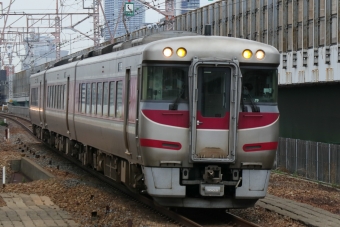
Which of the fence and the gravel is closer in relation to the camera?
the gravel

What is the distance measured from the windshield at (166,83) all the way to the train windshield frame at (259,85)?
0.91m

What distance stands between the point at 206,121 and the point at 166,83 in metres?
0.84

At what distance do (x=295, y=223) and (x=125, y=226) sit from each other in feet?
8.37

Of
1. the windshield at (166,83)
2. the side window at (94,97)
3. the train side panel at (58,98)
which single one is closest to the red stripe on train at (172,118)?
the windshield at (166,83)

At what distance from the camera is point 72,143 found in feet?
69.8

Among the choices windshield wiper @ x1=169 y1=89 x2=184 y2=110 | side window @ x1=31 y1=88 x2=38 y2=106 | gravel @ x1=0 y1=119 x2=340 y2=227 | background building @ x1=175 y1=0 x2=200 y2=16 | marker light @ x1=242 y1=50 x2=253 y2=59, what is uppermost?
background building @ x1=175 y1=0 x2=200 y2=16

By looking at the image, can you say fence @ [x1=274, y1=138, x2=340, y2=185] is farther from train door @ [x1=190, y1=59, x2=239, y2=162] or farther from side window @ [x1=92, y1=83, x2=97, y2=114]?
train door @ [x1=190, y1=59, x2=239, y2=162]

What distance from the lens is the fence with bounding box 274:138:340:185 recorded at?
59.5ft

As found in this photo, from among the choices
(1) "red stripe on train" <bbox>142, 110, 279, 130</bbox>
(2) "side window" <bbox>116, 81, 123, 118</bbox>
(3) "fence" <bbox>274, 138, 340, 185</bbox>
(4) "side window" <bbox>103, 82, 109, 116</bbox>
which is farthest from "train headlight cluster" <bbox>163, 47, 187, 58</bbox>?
(3) "fence" <bbox>274, 138, 340, 185</bbox>

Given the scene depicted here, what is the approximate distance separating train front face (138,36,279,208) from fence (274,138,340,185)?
22.5ft

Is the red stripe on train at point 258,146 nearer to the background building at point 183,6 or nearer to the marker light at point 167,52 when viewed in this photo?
the marker light at point 167,52

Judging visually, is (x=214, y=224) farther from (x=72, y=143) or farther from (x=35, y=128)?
(x=35, y=128)

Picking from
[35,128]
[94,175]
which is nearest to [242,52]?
[94,175]

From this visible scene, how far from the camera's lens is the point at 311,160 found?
63.7 ft
